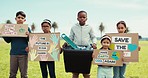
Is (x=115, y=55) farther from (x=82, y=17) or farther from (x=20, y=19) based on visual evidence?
(x=20, y=19)

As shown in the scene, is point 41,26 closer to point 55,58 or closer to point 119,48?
point 55,58

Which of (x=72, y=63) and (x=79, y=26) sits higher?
(x=79, y=26)

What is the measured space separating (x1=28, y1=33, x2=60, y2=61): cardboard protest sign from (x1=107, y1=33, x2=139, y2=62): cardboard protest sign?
42.8 inches

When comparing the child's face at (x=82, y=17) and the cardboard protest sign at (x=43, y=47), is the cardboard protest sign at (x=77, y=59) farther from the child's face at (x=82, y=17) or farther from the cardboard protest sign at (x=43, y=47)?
the child's face at (x=82, y=17)

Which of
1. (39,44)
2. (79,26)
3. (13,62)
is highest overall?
(79,26)

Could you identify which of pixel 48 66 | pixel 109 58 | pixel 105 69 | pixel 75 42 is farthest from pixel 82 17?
pixel 48 66

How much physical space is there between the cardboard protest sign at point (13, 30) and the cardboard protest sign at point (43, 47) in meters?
0.20

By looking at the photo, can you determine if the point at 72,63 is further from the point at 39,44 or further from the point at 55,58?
the point at 39,44

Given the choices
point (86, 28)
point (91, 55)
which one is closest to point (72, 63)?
point (91, 55)

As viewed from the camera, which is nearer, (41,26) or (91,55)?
(91,55)

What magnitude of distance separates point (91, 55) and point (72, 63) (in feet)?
→ 1.31

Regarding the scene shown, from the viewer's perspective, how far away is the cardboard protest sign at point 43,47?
5691 mm

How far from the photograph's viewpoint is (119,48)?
559cm

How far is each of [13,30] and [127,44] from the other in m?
2.28
